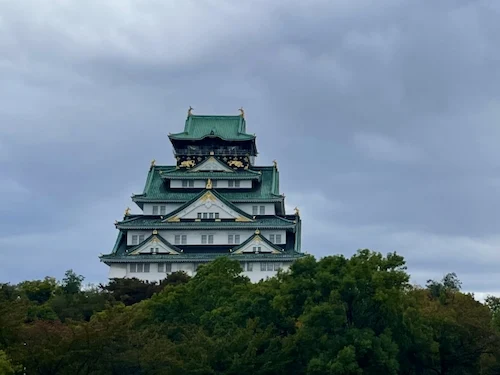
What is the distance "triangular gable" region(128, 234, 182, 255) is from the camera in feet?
203

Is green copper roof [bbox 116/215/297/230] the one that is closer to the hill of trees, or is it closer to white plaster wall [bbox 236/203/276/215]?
white plaster wall [bbox 236/203/276/215]

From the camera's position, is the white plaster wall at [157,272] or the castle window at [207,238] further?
the castle window at [207,238]

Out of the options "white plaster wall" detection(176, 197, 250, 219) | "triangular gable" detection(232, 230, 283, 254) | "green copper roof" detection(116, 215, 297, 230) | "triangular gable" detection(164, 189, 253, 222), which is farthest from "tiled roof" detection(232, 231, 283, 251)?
"white plaster wall" detection(176, 197, 250, 219)

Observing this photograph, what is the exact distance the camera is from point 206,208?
64.5m

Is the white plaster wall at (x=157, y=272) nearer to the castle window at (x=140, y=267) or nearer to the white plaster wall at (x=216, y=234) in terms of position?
the castle window at (x=140, y=267)

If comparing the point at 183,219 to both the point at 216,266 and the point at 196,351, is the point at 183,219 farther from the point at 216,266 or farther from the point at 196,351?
the point at 196,351

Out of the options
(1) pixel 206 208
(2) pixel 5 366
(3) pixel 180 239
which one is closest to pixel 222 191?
(1) pixel 206 208

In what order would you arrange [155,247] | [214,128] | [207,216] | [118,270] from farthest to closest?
[214,128] < [207,216] < [118,270] < [155,247]

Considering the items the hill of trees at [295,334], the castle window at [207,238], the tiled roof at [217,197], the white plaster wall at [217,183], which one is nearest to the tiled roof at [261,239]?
the tiled roof at [217,197]

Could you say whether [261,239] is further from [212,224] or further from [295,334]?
[295,334]

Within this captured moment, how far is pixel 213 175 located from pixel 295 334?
37.5 m

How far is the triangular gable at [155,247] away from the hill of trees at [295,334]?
76.6 ft

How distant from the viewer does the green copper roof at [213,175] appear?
6719cm

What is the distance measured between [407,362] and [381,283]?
15.0ft
